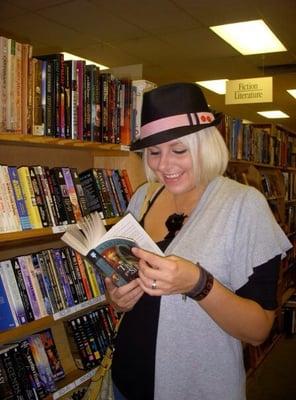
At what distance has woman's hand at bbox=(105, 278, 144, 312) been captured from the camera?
1.17m

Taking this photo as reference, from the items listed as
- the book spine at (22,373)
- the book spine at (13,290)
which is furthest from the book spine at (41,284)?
the book spine at (22,373)

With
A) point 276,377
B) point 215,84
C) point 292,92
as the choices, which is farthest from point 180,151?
point 292,92

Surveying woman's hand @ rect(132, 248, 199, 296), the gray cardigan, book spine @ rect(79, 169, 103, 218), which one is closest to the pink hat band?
the gray cardigan

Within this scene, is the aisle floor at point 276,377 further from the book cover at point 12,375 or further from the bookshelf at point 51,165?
the book cover at point 12,375

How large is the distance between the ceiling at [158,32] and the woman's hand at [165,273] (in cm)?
248

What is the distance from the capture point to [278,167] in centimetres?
507

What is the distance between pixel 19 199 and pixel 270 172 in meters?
4.02

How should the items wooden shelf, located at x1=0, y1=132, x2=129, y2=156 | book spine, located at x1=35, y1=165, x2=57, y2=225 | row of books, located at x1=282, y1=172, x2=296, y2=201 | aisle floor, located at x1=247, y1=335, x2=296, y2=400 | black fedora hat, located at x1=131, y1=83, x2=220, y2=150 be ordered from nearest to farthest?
black fedora hat, located at x1=131, y1=83, x2=220, y2=150, wooden shelf, located at x1=0, y1=132, x2=129, y2=156, book spine, located at x1=35, y1=165, x2=57, y2=225, aisle floor, located at x1=247, y1=335, x2=296, y2=400, row of books, located at x1=282, y1=172, x2=296, y2=201

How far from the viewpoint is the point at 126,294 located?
3.93ft

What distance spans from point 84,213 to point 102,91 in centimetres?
61

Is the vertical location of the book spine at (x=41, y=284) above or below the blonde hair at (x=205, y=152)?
below

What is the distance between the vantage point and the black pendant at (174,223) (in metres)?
1.30

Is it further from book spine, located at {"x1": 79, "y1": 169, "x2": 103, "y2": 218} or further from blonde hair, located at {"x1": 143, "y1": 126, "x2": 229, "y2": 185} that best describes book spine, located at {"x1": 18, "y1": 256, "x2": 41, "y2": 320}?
blonde hair, located at {"x1": 143, "y1": 126, "x2": 229, "y2": 185}

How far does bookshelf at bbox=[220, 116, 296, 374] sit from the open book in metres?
2.55
